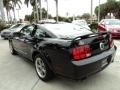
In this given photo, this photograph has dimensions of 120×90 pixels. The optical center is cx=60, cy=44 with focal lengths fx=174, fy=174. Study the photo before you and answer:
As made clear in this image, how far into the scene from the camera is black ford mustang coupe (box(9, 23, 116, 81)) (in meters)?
3.36

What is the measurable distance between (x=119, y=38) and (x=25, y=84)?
26.9 ft

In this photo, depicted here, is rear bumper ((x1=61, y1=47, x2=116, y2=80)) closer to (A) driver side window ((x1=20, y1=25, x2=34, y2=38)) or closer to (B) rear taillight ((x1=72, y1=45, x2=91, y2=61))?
(B) rear taillight ((x1=72, y1=45, x2=91, y2=61))

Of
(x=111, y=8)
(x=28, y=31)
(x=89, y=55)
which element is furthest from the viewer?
(x=111, y=8)

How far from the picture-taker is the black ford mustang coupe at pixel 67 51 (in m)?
3.36

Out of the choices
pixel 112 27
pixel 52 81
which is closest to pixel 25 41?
pixel 52 81

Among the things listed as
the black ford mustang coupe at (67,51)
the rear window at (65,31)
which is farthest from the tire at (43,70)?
the rear window at (65,31)

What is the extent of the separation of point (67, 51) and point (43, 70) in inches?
48.0

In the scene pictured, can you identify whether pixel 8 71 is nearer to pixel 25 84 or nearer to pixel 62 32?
pixel 25 84

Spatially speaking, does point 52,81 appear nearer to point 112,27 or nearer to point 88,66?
point 88,66

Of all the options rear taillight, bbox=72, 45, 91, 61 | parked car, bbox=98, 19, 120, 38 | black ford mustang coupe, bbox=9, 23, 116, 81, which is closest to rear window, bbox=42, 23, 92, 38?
black ford mustang coupe, bbox=9, 23, 116, 81

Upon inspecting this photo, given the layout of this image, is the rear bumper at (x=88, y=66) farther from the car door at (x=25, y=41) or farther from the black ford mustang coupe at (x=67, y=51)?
the car door at (x=25, y=41)

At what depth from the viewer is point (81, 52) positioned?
11.2 ft

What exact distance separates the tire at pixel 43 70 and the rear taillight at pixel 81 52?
96 cm

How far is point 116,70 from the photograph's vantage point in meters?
4.86
